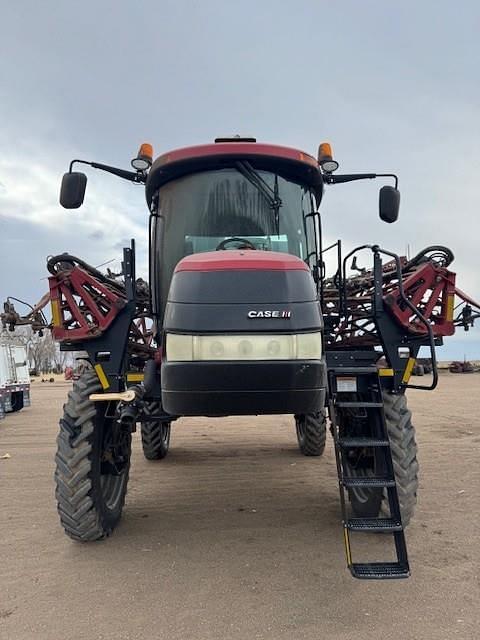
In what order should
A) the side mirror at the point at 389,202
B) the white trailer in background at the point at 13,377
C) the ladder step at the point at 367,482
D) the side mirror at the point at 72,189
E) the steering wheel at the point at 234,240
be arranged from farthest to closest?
the white trailer in background at the point at 13,377 → the side mirror at the point at 389,202 → the side mirror at the point at 72,189 → the steering wheel at the point at 234,240 → the ladder step at the point at 367,482

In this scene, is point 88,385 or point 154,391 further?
point 88,385

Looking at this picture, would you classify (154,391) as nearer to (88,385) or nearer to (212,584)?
(88,385)

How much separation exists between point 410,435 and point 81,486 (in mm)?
2461

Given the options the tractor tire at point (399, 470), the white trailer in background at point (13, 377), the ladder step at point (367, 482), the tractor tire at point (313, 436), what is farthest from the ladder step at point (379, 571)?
the white trailer in background at point (13, 377)

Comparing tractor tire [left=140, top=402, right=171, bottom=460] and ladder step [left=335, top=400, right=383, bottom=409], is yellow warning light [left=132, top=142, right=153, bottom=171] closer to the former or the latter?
ladder step [left=335, top=400, right=383, bottom=409]

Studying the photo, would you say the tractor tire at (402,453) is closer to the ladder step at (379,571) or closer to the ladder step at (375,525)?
the ladder step at (375,525)

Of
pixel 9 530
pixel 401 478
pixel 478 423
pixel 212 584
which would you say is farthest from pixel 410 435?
pixel 478 423

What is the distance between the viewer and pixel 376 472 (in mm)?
4172

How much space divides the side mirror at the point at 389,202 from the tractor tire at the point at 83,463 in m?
2.70

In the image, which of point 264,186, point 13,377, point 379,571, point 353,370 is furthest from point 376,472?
point 13,377

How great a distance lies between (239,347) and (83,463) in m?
1.77

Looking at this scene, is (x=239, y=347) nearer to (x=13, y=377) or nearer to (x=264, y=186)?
(x=264, y=186)

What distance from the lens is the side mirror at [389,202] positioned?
461 cm

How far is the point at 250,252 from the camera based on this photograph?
3.47m
